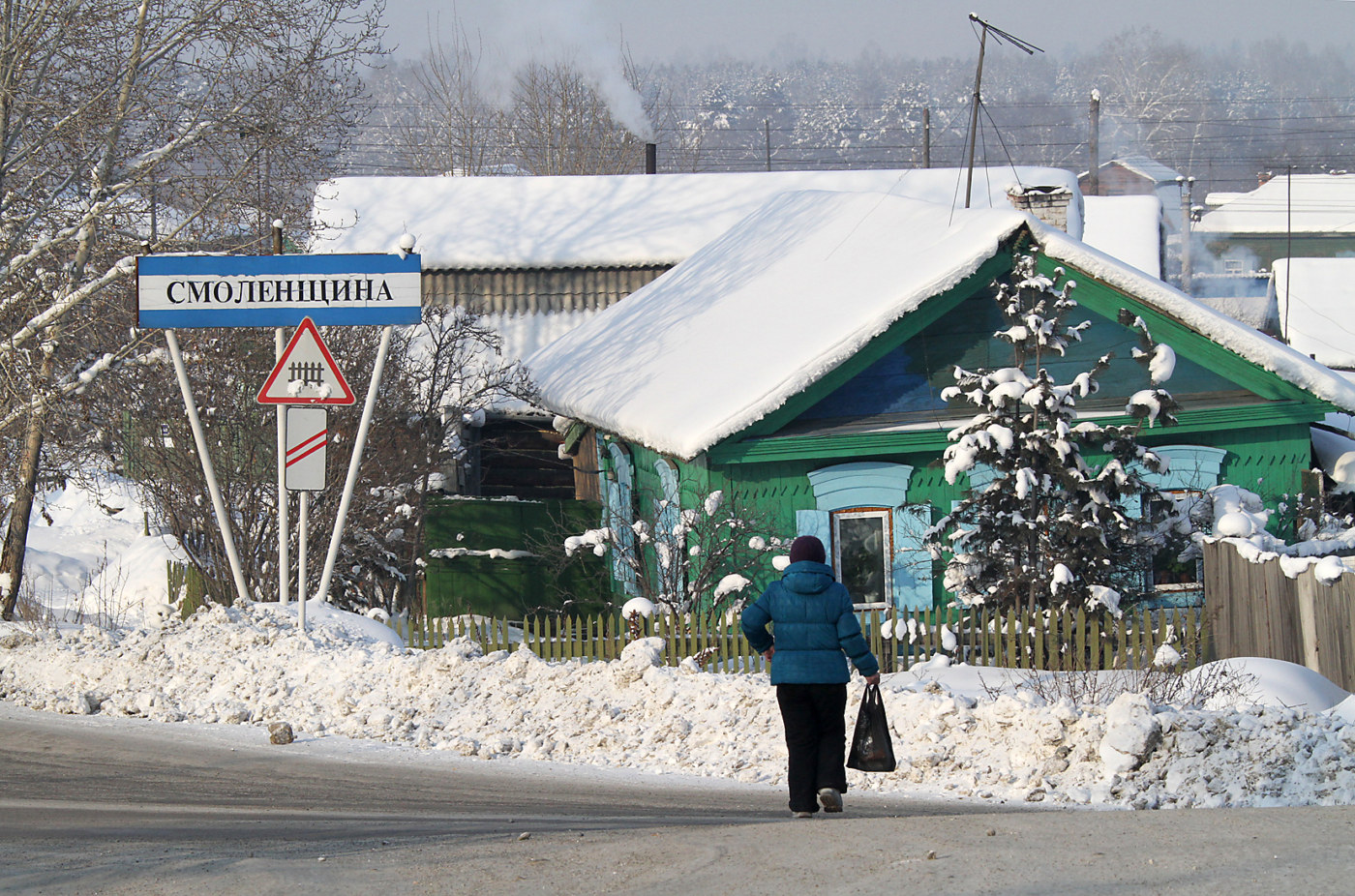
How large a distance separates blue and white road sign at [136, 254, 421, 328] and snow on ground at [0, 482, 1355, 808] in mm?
2358

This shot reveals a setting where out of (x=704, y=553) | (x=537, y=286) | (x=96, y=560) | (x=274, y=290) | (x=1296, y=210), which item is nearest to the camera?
(x=274, y=290)

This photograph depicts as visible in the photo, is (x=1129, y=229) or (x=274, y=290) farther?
(x=1129, y=229)

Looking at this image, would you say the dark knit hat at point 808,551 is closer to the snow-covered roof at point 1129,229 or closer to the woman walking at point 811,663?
the woman walking at point 811,663

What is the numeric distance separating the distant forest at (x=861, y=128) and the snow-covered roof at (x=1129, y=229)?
227 inches

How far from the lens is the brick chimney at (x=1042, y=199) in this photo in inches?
751

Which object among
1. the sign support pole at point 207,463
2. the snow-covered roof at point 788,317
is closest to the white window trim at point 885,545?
the snow-covered roof at point 788,317

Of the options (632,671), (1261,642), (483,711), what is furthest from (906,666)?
(483,711)

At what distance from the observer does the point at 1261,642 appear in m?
11.2

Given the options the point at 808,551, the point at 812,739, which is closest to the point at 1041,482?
the point at 808,551

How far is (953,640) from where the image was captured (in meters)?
12.1

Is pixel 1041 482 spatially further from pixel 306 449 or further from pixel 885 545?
pixel 306 449

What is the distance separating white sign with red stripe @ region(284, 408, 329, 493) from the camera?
10.7 metres

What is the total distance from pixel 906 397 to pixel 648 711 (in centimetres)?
618

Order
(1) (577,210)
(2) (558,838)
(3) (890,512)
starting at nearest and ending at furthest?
(2) (558,838), (3) (890,512), (1) (577,210)
